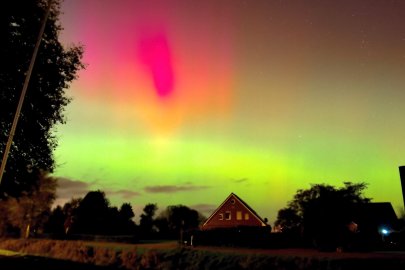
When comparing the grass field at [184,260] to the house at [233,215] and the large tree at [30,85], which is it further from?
the house at [233,215]

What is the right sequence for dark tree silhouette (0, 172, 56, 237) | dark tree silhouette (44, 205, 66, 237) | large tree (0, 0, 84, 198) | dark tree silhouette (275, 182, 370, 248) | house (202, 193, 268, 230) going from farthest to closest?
dark tree silhouette (44, 205, 66, 237), house (202, 193, 268, 230), dark tree silhouette (0, 172, 56, 237), dark tree silhouette (275, 182, 370, 248), large tree (0, 0, 84, 198)

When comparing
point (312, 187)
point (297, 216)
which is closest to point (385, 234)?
point (312, 187)

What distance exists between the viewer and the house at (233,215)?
249ft

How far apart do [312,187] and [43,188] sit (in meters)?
47.1

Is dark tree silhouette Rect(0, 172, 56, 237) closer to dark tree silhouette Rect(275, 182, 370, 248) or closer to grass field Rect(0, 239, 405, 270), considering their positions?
grass field Rect(0, 239, 405, 270)

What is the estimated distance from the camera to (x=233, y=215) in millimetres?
77188

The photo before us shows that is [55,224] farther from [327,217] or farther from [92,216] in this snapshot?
[327,217]

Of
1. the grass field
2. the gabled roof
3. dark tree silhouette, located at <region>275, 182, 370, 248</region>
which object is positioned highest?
the gabled roof

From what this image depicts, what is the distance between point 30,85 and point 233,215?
59.2 m

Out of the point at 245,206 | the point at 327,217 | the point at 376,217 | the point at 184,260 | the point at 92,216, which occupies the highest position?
the point at 245,206

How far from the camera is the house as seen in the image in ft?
249

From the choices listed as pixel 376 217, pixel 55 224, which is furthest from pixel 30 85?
pixel 55 224

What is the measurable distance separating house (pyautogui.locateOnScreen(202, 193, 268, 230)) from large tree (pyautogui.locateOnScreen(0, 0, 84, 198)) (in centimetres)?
5409

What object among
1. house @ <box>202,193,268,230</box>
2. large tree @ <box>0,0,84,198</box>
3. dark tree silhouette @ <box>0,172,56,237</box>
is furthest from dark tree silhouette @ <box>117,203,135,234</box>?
large tree @ <box>0,0,84,198</box>
